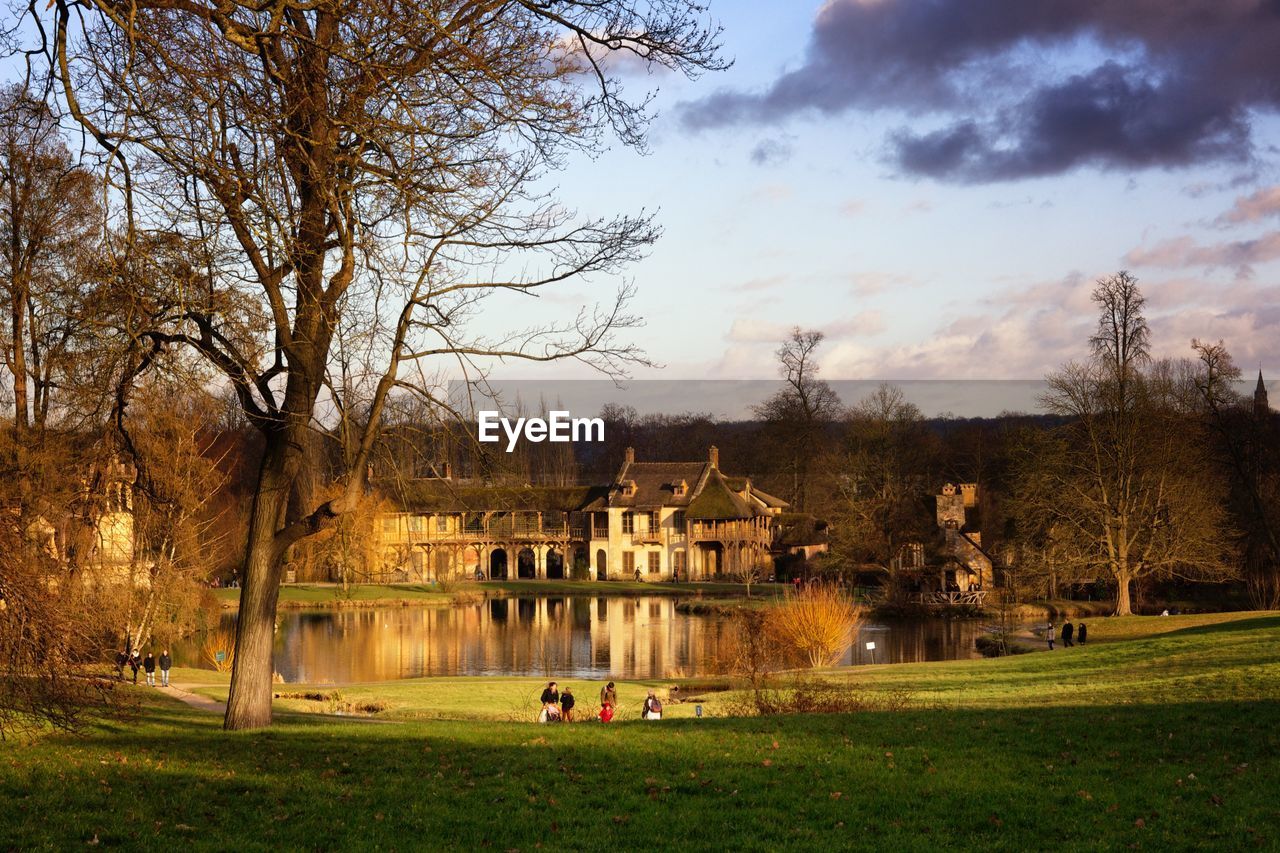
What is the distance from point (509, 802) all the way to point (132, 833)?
8.98ft

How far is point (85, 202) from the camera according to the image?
20.1 m

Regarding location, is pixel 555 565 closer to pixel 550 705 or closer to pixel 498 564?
pixel 498 564

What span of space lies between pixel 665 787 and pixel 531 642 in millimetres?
32835

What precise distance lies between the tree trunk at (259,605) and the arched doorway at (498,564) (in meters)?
63.3

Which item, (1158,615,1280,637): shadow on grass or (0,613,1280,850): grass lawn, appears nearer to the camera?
(0,613,1280,850): grass lawn

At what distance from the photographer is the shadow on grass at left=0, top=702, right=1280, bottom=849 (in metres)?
8.16

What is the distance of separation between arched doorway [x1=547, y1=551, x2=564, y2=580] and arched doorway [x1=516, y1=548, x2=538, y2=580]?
1.11 m

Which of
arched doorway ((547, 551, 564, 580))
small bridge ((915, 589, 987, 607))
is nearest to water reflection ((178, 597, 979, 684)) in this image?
small bridge ((915, 589, 987, 607))

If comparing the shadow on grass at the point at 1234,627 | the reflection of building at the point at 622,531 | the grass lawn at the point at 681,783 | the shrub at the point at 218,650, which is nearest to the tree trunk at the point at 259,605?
the grass lawn at the point at 681,783

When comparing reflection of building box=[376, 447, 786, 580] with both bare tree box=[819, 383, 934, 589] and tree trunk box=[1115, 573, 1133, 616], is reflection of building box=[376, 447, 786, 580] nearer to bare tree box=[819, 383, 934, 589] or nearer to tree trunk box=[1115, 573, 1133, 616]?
bare tree box=[819, 383, 934, 589]

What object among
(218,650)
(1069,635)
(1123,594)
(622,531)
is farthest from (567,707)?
(622,531)

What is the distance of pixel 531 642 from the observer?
41.9 meters

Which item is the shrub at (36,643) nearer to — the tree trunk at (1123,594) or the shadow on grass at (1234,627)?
the shadow on grass at (1234,627)

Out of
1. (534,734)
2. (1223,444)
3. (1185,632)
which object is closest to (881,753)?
(534,734)
